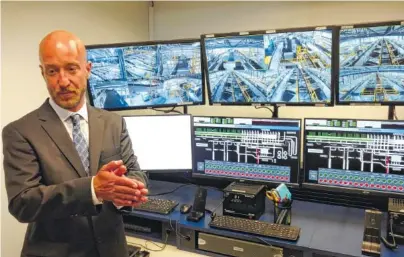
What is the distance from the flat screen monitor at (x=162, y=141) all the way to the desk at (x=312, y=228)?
0.69 ft

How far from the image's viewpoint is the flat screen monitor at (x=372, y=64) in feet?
5.79

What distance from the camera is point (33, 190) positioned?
3.73ft

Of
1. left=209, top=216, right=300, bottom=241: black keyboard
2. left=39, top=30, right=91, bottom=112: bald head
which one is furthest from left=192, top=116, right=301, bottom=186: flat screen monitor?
left=39, top=30, right=91, bottom=112: bald head

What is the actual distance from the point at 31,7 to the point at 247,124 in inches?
59.7

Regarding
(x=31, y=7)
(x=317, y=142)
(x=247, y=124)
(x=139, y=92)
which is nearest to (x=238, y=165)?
(x=247, y=124)

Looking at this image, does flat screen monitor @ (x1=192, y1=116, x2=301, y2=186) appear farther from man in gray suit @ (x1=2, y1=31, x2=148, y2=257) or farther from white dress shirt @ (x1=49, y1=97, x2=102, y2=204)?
white dress shirt @ (x1=49, y1=97, x2=102, y2=204)

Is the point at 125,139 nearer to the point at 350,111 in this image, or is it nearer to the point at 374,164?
the point at 374,164

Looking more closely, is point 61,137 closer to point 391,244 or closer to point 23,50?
point 23,50

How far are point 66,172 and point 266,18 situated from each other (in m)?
2.00

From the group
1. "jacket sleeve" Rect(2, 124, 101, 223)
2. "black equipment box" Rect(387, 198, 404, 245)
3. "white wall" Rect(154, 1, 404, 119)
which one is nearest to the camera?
"jacket sleeve" Rect(2, 124, 101, 223)

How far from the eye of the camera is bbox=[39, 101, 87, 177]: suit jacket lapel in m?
1.27

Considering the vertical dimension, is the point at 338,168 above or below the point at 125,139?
below

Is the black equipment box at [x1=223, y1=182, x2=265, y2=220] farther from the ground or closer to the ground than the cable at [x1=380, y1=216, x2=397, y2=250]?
farther from the ground

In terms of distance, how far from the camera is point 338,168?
76.2 inches
